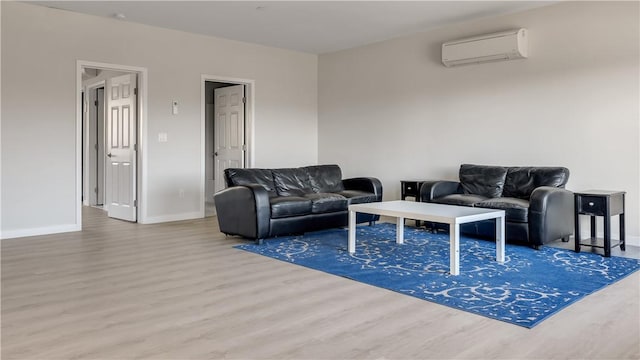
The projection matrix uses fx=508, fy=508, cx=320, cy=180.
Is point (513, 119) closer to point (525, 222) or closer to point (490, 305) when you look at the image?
point (525, 222)

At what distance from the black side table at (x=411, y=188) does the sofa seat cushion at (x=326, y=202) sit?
118cm

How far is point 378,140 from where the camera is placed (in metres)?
7.61

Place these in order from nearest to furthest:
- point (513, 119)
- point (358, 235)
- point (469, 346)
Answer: point (469, 346) → point (358, 235) → point (513, 119)

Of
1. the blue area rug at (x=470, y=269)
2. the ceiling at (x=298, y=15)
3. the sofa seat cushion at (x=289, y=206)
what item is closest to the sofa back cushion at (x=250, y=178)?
the sofa seat cushion at (x=289, y=206)

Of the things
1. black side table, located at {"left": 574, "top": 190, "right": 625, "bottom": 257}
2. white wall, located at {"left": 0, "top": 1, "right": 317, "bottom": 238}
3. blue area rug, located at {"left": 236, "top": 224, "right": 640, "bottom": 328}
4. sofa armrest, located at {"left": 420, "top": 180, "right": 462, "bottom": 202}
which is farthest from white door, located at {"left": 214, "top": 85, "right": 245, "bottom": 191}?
black side table, located at {"left": 574, "top": 190, "right": 625, "bottom": 257}

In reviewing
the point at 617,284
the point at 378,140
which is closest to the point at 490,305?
the point at 617,284

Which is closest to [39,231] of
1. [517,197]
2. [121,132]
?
[121,132]

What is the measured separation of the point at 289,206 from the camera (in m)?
5.25

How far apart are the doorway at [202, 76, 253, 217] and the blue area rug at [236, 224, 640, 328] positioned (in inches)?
111

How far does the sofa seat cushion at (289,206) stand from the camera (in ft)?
16.9

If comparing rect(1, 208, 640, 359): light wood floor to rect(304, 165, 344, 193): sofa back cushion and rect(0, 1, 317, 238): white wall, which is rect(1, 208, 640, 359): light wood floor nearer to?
rect(0, 1, 317, 238): white wall

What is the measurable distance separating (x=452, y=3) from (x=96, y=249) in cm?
450

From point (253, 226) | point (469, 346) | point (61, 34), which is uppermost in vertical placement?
point (61, 34)

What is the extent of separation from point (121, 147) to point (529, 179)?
5247 millimetres
